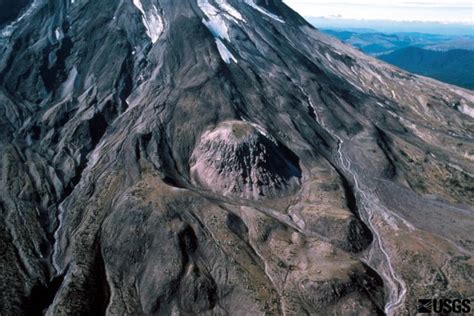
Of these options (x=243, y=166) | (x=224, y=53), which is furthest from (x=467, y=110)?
(x=243, y=166)

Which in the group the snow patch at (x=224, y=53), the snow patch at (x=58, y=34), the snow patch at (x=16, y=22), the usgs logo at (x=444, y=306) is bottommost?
the usgs logo at (x=444, y=306)

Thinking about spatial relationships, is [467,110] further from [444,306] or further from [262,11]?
[444,306]

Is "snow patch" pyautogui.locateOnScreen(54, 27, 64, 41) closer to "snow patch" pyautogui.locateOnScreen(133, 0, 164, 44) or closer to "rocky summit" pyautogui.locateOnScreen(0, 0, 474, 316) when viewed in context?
"rocky summit" pyautogui.locateOnScreen(0, 0, 474, 316)

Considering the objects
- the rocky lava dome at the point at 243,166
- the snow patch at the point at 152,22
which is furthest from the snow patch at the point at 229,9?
the rocky lava dome at the point at 243,166

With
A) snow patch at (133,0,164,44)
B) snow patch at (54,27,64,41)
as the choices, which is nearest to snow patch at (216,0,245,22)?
snow patch at (133,0,164,44)

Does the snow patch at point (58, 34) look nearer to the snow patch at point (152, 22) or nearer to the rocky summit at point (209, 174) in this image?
the rocky summit at point (209, 174)

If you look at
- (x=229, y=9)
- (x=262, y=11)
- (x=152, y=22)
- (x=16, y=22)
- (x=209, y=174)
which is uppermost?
(x=229, y=9)
